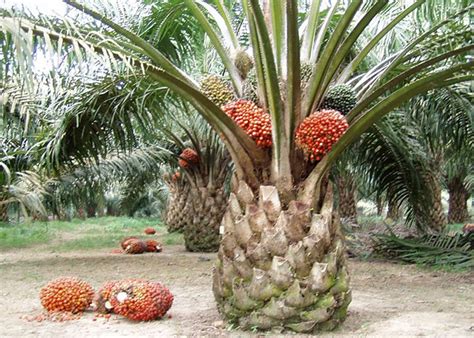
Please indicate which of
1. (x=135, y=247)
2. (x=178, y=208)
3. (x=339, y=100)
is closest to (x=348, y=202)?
(x=178, y=208)

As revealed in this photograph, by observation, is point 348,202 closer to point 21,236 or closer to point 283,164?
point 21,236

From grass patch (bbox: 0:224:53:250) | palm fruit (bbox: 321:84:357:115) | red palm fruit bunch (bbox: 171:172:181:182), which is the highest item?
palm fruit (bbox: 321:84:357:115)

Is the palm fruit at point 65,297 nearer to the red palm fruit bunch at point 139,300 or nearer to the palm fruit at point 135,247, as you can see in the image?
the red palm fruit bunch at point 139,300

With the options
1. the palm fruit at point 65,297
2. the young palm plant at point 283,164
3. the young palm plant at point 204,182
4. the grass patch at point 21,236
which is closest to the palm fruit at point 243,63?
the young palm plant at point 283,164

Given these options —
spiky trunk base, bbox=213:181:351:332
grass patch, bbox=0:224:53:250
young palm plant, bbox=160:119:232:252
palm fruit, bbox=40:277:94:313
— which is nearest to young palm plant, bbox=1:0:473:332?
spiky trunk base, bbox=213:181:351:332

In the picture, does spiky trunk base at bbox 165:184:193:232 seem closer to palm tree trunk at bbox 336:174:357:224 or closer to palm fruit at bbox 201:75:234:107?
palm tree trunk at bbox 336:174:357:224

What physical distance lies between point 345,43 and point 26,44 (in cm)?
202

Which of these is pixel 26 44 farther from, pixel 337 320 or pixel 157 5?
pixel 157 5

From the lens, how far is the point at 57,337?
3.47m

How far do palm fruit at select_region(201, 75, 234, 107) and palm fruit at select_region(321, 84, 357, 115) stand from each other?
79 centimetres

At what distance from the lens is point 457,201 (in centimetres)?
1830

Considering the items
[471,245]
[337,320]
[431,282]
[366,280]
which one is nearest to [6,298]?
[337,320]

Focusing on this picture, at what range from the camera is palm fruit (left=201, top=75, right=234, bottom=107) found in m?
4.40

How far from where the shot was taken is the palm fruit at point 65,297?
4.06 metres
